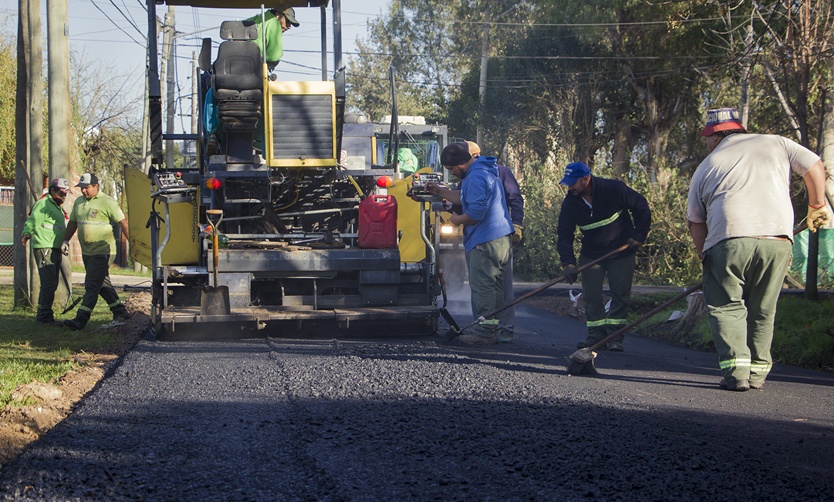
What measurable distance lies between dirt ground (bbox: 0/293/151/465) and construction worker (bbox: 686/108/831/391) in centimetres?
396

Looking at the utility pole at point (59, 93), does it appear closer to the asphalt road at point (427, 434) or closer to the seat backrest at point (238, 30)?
the seat backrest at point (238, 30)

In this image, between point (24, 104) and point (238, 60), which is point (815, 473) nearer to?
point (238, 60)

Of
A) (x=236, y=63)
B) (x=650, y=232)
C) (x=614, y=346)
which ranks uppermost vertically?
(x=236, y=63)

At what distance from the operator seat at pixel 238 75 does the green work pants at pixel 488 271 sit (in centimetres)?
235

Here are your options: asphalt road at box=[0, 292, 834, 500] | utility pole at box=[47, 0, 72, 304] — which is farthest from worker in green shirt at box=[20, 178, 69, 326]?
asphalt road at box=[0, 292, 834, 500]

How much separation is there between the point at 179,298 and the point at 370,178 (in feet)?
7.14

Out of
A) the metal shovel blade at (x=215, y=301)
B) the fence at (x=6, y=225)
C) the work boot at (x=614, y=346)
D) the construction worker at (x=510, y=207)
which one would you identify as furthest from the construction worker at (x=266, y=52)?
the fence at (x=6, y=225)

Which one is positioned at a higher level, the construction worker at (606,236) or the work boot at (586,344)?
the construction worker at (606,236)

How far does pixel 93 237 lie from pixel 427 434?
266 inches

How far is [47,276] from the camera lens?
10.4 meters

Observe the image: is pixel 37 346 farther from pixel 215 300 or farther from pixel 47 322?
pixel 215 300

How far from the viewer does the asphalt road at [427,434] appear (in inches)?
139

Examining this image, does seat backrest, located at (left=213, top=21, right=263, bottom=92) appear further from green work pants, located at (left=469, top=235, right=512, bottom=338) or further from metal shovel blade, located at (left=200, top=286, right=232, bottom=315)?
green work pants, located at (left=469, top=235, right=512, bottom=338)

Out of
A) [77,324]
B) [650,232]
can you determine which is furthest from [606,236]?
[650,232]
